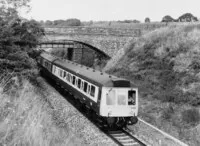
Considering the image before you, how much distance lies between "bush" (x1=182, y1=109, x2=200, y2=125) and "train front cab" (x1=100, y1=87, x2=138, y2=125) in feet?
10.4

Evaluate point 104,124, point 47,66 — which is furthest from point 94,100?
point 47,66

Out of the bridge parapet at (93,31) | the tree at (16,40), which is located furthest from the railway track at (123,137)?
the bridge parapet at (93,31)

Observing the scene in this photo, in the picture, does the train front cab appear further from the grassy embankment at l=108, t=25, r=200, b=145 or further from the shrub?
the shrub

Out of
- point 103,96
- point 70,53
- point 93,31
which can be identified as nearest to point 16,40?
point 103,96

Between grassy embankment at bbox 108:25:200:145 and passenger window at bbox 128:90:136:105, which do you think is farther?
grassy embankment at bbox 108:25:200:145

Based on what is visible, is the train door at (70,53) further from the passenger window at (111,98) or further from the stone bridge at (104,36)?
the passenger window at (111,98)

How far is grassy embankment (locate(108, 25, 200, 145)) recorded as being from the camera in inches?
563

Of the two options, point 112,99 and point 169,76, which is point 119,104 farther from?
point 169,76

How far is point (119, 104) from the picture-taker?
41.3 feet

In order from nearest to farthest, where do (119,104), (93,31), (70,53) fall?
(119,104) → (93,31) → (70,53)

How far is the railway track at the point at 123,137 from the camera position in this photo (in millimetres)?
11267

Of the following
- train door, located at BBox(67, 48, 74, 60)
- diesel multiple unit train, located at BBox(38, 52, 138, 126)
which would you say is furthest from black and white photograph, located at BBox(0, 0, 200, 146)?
train door, located at BBox(67, 48, 74, 60)

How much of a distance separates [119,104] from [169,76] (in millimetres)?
7942

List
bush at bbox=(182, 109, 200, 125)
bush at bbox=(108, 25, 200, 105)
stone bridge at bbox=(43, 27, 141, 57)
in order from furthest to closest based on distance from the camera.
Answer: stone bridge at bbox=(43, 27, 141, 57) → bush at bbox=(108, 25, 200, 105) → bush at bbox=(182, 109, 200, 125)
